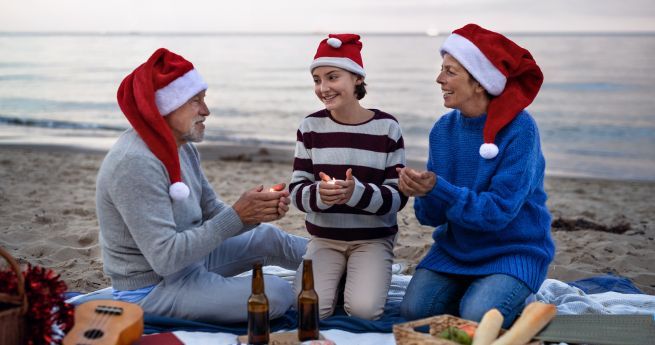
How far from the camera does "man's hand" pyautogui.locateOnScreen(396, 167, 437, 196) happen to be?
379cm

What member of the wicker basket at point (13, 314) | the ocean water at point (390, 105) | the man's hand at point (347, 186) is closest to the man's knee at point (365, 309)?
the man's hand at point (347, 186)

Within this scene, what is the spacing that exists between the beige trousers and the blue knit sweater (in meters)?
0.32

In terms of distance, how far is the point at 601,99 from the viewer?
21312 millimetres

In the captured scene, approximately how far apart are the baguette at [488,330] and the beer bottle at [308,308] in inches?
30.8

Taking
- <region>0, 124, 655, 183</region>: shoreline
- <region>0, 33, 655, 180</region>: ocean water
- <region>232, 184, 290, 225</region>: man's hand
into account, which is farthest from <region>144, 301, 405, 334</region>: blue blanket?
<region>0, 33, 655, 180</region>: ocean water

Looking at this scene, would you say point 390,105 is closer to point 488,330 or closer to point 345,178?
point 345,178

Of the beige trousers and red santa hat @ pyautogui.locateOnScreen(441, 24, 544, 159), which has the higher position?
red santa hat @ pyautogui.locateOnScreen(441, 24, 544, 159)

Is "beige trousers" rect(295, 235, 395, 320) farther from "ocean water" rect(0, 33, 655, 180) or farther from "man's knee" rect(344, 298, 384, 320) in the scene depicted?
"ocean water" rect(0, 33, 655, 180)

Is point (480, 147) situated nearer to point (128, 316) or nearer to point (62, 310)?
point (128, 316)

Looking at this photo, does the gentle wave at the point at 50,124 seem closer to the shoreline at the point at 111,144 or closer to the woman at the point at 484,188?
the shoreline at the point at 111,144

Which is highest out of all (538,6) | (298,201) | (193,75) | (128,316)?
(538,6)

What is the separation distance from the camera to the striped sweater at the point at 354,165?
14.1ft

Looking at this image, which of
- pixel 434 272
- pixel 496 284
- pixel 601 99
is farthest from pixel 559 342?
pixel 601 99

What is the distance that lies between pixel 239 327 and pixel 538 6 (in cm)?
4447
